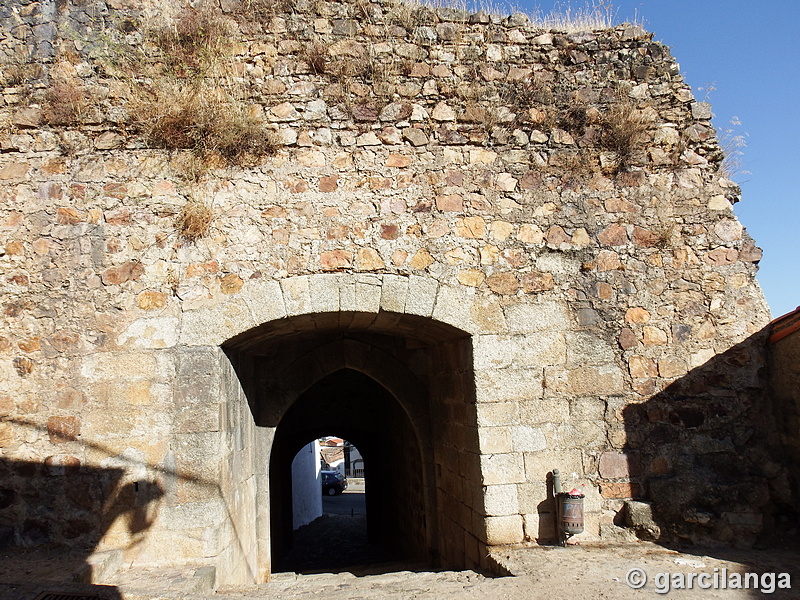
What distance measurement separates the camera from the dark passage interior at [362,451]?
6801 millimetres

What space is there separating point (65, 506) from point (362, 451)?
566cm

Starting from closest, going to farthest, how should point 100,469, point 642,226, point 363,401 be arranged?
point 100,469, point 642,226, point 363,401

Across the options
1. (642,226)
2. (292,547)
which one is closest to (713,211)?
(642,226)

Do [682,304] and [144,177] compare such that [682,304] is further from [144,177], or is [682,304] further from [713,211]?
[144,177]

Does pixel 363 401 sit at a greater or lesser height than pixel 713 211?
lesser

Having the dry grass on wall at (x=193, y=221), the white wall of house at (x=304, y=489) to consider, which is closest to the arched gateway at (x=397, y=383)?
the dry grass on wall at (x=193, y=221)

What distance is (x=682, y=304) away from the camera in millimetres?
3957

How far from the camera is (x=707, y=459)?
3.77m

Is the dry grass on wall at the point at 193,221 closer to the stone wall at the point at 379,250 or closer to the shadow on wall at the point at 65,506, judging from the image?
the stone wall at the point at 379,250

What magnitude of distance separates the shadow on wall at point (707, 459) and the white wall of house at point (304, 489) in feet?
24.8

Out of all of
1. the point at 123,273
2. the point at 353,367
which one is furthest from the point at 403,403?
the point at 123,273

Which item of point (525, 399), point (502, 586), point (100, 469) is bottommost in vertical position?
point (502, 586)

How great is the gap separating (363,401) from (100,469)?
15.6 feet

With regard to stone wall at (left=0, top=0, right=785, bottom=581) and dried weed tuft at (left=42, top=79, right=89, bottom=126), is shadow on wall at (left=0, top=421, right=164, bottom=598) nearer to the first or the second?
stone wall at (left=0, top=0, right=785, bottom=581)
